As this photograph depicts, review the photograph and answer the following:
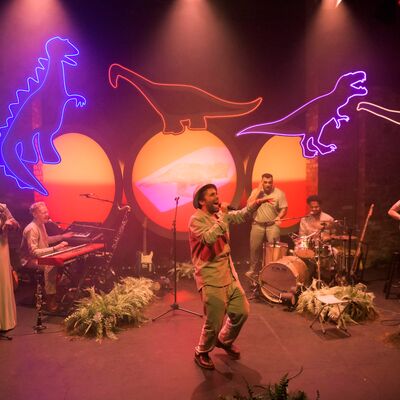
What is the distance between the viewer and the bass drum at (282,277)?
22.1 ft

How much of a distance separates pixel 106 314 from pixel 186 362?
1.56m

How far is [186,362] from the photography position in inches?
195

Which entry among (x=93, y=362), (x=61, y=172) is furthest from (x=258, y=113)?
(x=93, y=362)

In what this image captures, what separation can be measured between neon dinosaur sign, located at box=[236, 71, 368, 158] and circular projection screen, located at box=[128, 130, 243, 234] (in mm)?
833

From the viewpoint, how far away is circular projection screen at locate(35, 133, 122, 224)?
8.62m

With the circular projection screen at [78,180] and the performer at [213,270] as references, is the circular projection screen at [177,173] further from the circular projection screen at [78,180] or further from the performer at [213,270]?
the performer at [213,270]

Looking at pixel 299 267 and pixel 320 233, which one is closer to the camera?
pixel 299 267

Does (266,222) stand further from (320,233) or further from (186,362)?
(186,362)

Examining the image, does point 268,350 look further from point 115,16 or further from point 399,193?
point 115,16

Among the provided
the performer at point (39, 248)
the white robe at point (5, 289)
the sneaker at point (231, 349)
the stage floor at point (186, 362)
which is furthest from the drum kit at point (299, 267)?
the white robe at point (5, 289)

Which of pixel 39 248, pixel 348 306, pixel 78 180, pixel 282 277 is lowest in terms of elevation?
pixel 348 306

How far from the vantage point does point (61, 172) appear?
28.4 feet

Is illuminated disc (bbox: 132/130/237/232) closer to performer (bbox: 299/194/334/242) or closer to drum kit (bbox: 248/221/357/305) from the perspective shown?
performer (bbox: 299/194/334/242)

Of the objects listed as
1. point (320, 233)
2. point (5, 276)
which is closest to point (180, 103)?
point (320, 233)
